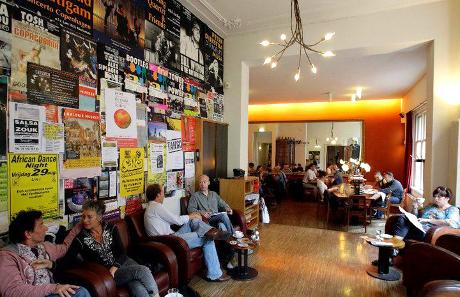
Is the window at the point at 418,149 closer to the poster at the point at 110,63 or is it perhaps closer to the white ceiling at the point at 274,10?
the white ceiling at the point at 274,10

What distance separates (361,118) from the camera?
988cm

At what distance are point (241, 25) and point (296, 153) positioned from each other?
377 inches

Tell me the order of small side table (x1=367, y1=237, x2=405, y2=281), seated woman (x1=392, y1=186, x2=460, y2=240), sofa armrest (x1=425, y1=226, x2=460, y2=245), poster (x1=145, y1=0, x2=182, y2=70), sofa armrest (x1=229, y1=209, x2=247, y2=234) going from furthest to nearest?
sofa armrest (x1=229, y1=209, x2=247, y2=234) → poster (x1=145, y1=0, x2=182, y2=70) → seated woman (x1=392, y1=186, x2=460, y2=240) → small side table (x1=367, y1=237, x2=405, y2=281) → sofa armrest (x1=425, y1=226, x2=460, y2=245)

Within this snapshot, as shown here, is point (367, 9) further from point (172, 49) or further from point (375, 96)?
point (375, 96)

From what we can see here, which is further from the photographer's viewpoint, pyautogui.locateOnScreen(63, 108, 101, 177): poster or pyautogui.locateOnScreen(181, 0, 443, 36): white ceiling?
pyautogui.locateOnScreen(181, 0, 443, 36): white ceiling

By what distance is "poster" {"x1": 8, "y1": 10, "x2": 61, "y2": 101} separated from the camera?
232cm

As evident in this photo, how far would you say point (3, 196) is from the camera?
7.38 feet

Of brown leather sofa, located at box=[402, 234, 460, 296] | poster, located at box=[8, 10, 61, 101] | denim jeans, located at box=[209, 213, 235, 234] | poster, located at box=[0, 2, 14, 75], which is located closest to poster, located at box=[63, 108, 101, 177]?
poster, located at box=[8, 10, 61, 101]

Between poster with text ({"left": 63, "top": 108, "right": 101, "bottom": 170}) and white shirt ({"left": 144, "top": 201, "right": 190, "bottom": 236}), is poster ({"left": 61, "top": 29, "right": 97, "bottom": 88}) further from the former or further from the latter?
white shirt ({"left": 144, "top": 201, "right": 190, "bottom": 236})

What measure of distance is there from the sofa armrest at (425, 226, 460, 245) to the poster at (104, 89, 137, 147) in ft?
11.9

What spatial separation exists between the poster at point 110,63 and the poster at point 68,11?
0.73 feet

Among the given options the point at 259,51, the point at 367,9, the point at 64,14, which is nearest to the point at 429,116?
the point at 367,9

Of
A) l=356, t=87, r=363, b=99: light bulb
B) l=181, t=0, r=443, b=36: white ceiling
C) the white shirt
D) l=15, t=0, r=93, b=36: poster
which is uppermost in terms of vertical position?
l=181, t=0, r=443, b=36: white ceiling

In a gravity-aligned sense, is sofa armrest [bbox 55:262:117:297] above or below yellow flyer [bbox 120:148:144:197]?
below
